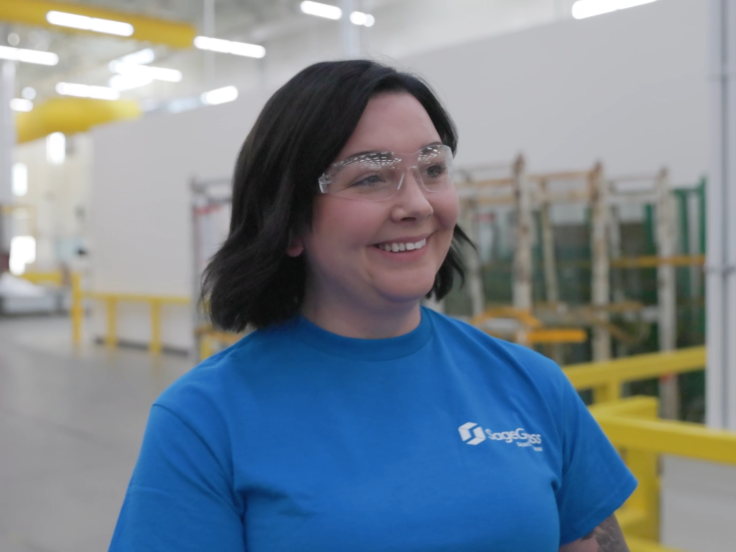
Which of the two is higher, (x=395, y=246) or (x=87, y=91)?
(x=87, y=91)

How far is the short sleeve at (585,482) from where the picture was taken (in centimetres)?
122

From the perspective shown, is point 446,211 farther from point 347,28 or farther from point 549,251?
point 347,28

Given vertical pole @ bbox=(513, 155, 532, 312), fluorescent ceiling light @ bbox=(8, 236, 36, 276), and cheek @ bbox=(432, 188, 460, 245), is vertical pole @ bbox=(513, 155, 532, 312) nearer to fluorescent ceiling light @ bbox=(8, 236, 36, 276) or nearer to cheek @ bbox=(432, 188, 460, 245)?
cheek @ bbox=(432, 188, 460, 245)

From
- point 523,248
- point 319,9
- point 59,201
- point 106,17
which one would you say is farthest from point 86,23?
point 59,201

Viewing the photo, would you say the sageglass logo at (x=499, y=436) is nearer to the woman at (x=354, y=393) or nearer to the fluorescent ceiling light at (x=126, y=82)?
the woman at (x=354, y=393)

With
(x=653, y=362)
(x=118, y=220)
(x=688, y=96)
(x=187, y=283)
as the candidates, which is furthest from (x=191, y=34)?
(x=653, y=362)

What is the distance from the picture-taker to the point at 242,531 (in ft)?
3.39

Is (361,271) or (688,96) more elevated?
(688,96)

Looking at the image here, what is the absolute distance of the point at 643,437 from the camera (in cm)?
234

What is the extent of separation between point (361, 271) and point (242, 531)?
0.40 m

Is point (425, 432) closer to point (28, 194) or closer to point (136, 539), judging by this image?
point (136, 539)

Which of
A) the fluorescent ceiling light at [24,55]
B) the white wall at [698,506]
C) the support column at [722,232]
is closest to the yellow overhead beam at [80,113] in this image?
the fluorescent ceiling light at [24,55]

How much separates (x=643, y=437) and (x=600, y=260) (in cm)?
302

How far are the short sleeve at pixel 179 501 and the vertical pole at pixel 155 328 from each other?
971 cm
